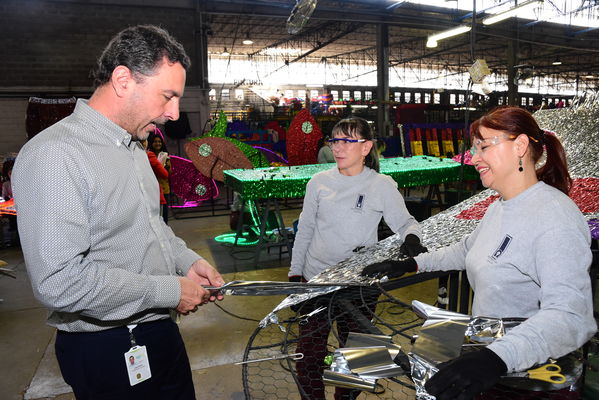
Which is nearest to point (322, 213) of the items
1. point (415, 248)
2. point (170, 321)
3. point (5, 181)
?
point (415, 248)

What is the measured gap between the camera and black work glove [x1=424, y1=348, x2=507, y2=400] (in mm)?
884

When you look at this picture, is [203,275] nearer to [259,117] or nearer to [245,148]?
[245,148]

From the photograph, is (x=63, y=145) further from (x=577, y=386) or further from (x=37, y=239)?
(x=577, y=386)

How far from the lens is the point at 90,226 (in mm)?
1179

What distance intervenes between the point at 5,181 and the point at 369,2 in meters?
11.2

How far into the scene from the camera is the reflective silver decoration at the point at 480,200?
1.77m

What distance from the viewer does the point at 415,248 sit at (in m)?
1.80

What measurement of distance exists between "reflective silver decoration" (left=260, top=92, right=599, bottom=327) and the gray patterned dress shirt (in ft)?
1.67

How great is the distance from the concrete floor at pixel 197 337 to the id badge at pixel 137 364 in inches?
27.8

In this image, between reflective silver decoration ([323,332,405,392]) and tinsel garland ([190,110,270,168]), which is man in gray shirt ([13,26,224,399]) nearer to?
reflective silver decoration ([323,332,405,392])

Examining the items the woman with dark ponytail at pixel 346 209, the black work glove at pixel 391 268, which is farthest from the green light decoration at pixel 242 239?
the black work glove at pixel 391 268

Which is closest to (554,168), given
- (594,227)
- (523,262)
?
(523,262)


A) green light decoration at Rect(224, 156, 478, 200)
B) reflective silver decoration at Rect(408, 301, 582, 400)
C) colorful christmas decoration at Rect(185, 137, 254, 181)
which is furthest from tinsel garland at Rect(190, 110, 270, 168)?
reflective silver decoration at Rect(408, 301, 582, 400)

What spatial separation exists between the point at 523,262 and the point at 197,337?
2.80 metres
